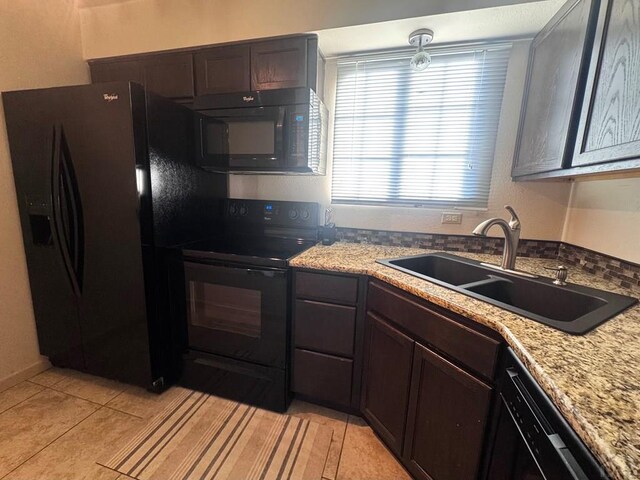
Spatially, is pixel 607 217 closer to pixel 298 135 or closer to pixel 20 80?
pixel 298 135

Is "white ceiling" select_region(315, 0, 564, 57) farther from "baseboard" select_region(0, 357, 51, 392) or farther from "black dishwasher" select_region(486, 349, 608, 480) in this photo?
"baseboard" select_region(0, 357, 51, 392)

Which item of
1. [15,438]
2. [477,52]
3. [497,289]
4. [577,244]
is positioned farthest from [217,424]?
[477,52]

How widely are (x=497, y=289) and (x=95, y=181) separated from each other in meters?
2.19

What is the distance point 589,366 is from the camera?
677 mm

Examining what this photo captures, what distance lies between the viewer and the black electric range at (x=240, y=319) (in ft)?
5.06

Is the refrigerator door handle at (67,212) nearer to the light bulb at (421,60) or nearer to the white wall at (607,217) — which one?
the light bulb at (421,60)

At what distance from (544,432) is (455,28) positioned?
1862 mm

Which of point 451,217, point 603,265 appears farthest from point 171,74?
point 603,265

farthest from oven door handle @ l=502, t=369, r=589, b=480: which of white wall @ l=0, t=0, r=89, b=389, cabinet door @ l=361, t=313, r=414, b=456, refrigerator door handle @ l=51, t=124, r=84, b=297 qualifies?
white wall @ l=0, t=0, r=89, b=389

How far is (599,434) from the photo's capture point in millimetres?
488

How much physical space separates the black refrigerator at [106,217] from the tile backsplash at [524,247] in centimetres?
119

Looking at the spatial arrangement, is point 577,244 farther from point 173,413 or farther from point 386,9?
point 173,413

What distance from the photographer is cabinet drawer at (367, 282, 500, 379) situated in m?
0.92

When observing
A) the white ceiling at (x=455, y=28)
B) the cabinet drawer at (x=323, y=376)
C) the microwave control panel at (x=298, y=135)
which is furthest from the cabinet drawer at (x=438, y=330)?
the white ceiling at (x=455, y=28)
